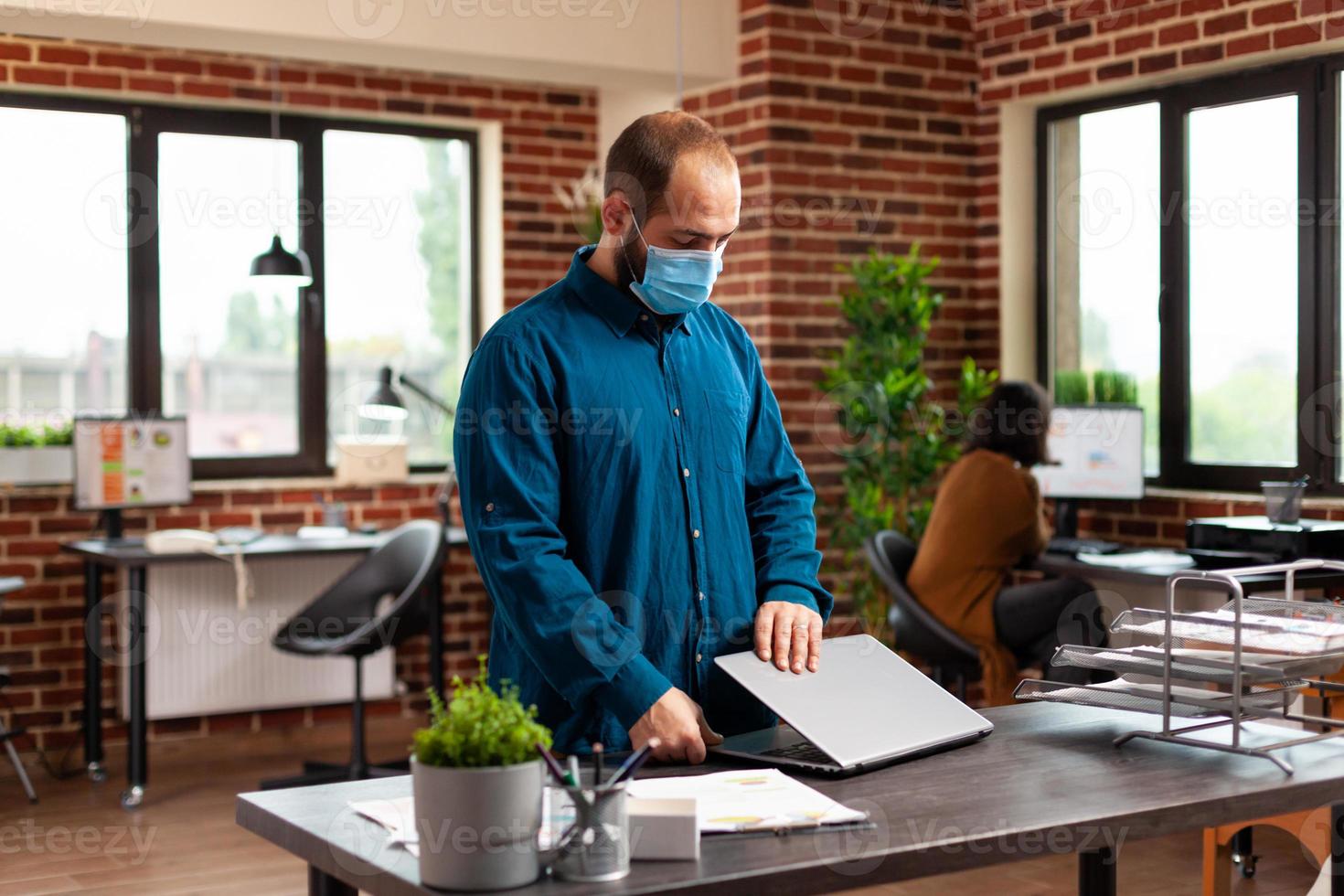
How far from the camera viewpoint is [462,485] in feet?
6.44

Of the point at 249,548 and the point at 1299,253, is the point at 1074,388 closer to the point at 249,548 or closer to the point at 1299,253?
the point at 1299,253

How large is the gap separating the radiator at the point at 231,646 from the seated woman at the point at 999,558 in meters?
2.25

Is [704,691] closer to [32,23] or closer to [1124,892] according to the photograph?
[1124,892]

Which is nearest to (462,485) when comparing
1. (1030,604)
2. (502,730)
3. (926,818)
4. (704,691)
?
(704,691)

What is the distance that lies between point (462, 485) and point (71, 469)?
4.07m

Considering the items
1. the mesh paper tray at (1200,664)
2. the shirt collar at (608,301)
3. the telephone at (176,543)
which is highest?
the shirt collar at (608,301)

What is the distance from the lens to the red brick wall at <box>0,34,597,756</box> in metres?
5.52

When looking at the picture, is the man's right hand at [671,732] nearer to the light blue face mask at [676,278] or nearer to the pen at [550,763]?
the pen at [550,763]

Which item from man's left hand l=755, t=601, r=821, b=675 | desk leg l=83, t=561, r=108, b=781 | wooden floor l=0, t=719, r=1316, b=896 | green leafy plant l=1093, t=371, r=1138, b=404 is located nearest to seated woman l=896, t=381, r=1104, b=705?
wooden floor l=0, t=719, r=1316, b=896

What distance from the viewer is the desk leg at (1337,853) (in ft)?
7.01

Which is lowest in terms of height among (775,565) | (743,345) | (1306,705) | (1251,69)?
(1306,705)

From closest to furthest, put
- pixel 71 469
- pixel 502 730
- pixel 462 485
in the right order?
pixel 502 730 < pixel 462 485 < pixel 71 469

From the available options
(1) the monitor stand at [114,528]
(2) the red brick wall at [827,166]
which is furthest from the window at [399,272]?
(2) the red brick wall at [827,166]

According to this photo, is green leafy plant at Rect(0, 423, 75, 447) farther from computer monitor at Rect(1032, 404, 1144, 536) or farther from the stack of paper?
the stack of paper
